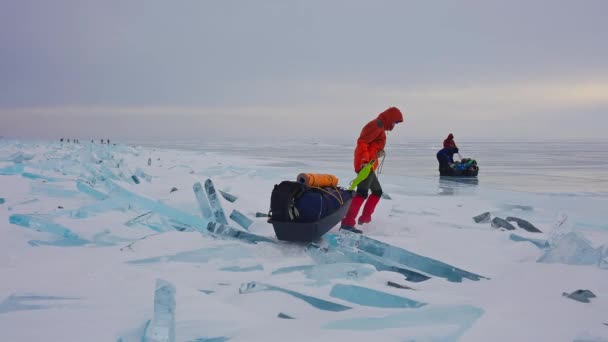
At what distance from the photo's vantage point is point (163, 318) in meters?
2.07

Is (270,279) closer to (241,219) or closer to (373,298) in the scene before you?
(373,298)

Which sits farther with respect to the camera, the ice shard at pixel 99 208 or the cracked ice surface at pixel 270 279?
the ice shard at pixel 99 208

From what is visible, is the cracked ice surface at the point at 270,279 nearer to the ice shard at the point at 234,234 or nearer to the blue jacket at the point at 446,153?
the ice shard at the point at 234,234

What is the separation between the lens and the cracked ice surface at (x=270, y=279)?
2.20 metres

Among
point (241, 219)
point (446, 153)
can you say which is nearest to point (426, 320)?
point (241, 219)

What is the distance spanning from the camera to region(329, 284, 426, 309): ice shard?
2523 millimetres

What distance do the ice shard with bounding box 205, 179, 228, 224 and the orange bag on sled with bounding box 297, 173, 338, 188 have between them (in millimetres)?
1000

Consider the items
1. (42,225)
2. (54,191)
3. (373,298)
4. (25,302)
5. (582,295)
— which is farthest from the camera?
(54,191)

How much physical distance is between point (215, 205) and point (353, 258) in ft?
6.12

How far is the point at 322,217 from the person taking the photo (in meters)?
4.24

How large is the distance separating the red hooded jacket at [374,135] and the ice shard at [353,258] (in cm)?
165

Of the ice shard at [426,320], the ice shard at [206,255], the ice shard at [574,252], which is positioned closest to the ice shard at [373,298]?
the ice shard at [426,320]

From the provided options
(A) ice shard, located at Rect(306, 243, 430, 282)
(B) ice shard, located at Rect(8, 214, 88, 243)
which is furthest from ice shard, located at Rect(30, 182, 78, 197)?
(A) ice shard, located at Rect(306, 243, 430, 282)

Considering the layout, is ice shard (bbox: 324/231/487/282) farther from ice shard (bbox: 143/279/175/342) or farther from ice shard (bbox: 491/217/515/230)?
ice shard (bbox: 491/217/515/230)
